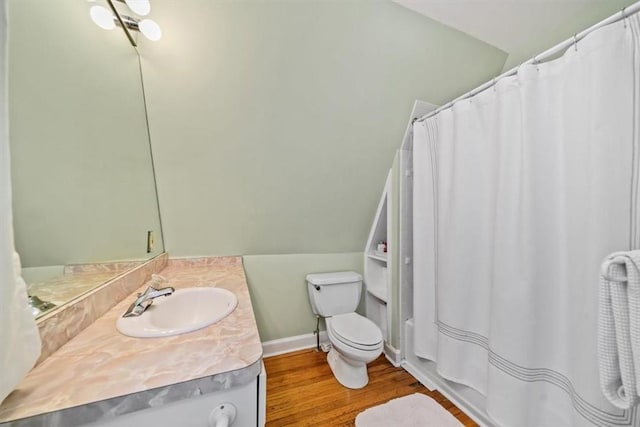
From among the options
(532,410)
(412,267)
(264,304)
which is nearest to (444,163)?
(412,267)

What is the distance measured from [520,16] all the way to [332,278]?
7.00ft

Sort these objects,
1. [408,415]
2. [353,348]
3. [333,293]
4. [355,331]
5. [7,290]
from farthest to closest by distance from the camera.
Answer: [333,293] → [355,331] → [353,348] → [408,415] → [7,290]

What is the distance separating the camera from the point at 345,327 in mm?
1674

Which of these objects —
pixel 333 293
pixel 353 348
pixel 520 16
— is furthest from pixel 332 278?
pixel 520 16

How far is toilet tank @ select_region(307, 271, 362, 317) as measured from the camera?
6.24 feet

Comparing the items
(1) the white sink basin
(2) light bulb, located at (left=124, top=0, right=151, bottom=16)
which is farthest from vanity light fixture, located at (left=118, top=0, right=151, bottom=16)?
(1) the white sink basin

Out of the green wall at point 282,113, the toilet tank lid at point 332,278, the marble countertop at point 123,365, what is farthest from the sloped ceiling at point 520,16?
the toilet tank lid at point 332,278

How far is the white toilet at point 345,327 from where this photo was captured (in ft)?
4.90

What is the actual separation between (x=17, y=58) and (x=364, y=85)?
4.62 feet

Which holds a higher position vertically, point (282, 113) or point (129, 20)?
point (129, 20)

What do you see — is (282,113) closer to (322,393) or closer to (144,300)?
(144,300)

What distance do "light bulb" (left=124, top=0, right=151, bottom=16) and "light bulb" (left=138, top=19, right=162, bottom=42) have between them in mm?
31

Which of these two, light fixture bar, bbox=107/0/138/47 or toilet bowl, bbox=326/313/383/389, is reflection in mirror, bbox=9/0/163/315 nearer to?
light fixture bar, bbox=107/0/138/47

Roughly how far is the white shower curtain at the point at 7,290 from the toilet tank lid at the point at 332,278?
1.55 m
